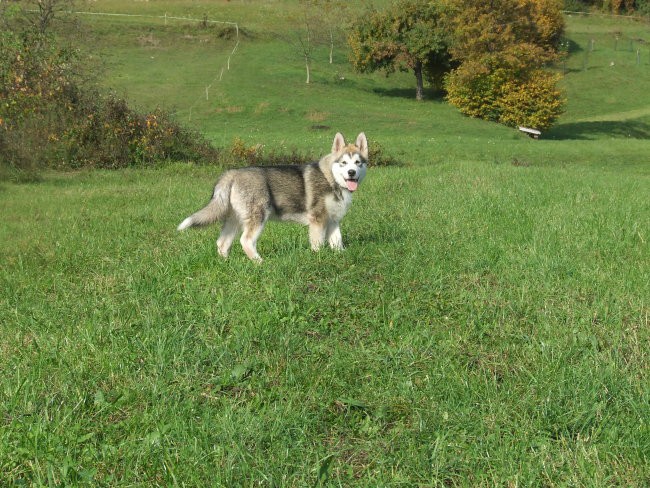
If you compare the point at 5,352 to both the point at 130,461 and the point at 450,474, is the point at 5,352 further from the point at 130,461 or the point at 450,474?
the point at 450,474

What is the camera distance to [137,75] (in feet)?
184

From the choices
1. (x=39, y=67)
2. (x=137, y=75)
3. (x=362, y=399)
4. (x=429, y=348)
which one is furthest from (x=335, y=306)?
(x=137, y=75)

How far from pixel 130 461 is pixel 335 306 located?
9.87ft

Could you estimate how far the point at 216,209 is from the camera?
8273 mm

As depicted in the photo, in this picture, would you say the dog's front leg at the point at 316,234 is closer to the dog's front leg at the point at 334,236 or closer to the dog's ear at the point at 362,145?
the dog's front leg at the point at 334,236

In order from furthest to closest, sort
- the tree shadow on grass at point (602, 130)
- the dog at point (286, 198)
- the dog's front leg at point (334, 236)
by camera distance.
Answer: the tree shadow on grass at point (602, 130) → the dog's front leg at point (334, 236) → the dog at point (286, 198)

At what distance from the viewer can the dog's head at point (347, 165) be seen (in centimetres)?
895

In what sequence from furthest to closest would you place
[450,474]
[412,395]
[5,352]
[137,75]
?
1. [137,75]
2. [5,352]
3. [412,395]
4. [450,474]

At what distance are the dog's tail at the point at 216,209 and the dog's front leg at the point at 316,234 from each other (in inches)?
49.6

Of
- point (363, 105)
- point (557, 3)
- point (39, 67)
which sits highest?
point (557, 3)

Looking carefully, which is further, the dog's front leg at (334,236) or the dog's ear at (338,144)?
the dog's ear at (338,144)

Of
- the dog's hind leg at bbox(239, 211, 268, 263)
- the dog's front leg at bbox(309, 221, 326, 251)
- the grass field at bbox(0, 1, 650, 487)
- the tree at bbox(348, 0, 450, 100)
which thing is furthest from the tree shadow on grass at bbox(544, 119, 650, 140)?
the dog's hind leg at bbox(239, 211, 268, 263)

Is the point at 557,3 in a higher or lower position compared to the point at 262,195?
higher

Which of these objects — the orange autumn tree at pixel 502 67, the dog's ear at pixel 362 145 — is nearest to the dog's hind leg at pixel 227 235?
the dog's ear at pixel 362 145
